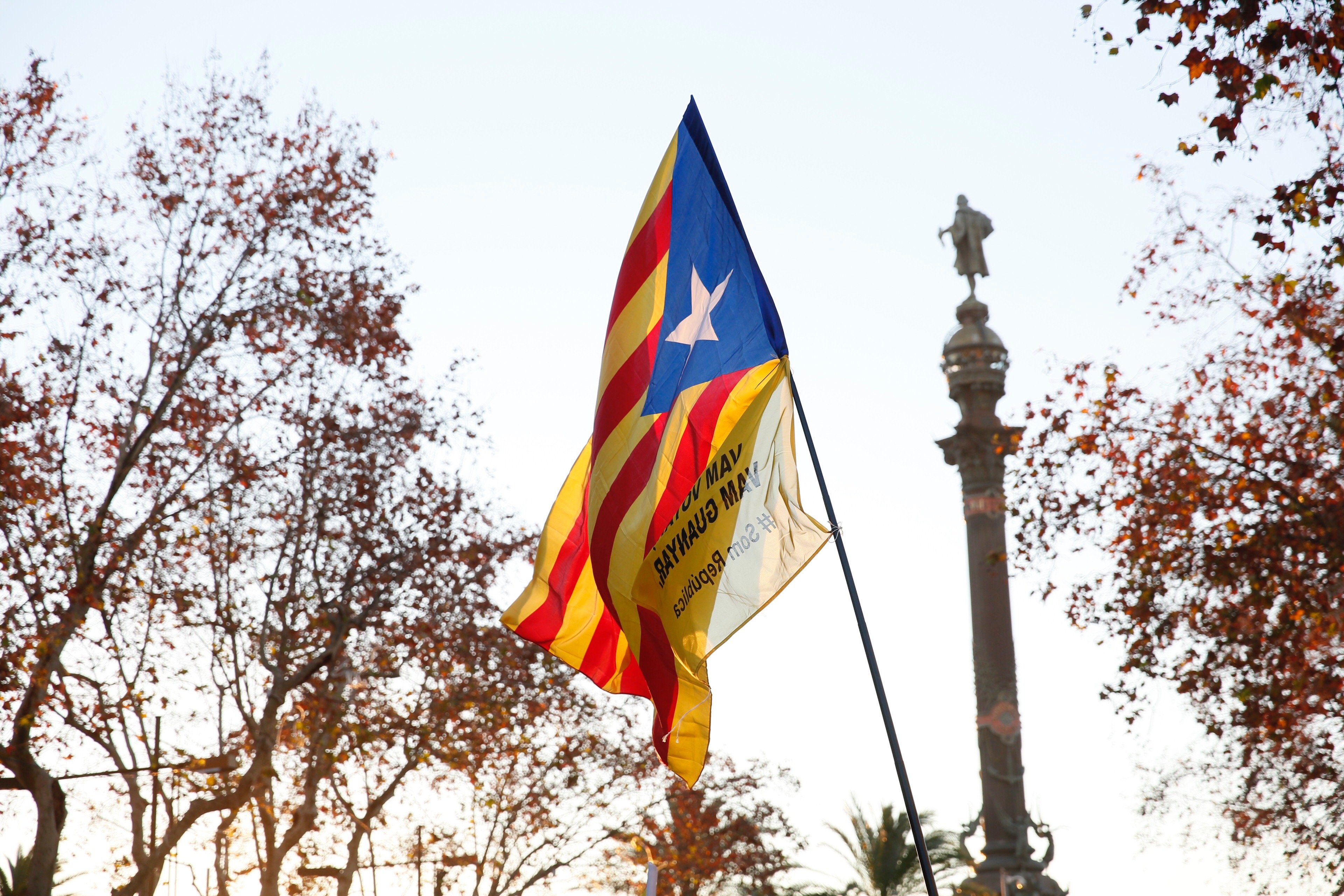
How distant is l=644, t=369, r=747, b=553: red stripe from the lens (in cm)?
677

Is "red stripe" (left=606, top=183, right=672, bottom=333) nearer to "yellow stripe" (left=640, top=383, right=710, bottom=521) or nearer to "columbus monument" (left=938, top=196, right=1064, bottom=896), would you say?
"yellow stripe" (left=640, top=383, right=710, bottom=521)

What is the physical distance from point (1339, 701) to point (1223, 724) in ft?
5.05

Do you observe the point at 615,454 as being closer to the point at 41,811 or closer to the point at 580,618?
the point at 580,618

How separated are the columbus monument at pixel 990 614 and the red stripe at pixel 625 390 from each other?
1601 cm

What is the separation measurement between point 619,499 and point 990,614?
61.5 feet

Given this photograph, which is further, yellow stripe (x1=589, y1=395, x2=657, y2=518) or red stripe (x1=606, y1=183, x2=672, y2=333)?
red stripe (x1=606, y1=183, x2=672, y2=333)

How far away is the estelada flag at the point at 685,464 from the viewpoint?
6.45 metres

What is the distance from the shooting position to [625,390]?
7.14m

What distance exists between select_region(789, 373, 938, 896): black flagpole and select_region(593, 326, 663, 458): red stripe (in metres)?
0.81

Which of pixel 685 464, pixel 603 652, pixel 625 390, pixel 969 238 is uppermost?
pixel 969 238

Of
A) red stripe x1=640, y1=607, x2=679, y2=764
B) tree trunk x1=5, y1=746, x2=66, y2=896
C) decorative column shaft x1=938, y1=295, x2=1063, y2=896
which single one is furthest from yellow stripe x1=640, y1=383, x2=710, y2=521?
decorative column shaft x1=938, y1=295, x2=1063, y2=896

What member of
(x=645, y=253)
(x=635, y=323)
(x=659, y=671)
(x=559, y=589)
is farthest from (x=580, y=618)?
(x=645, y=253)

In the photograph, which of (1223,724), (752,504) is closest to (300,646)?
(1223,724)

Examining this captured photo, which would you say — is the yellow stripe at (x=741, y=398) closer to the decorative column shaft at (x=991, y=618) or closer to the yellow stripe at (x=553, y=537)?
the yellow stripe at (x=553, y=537)
